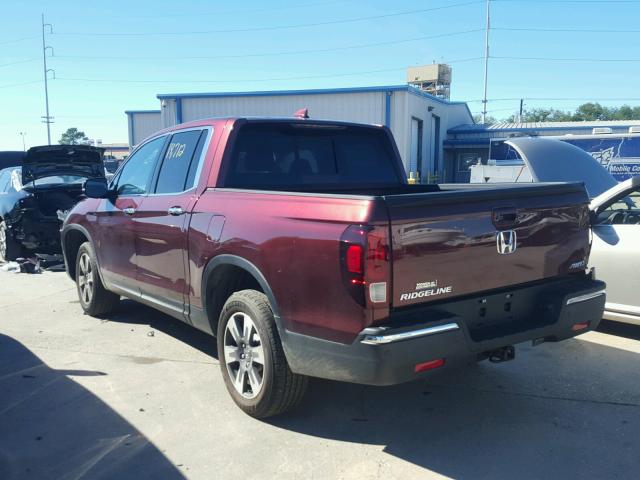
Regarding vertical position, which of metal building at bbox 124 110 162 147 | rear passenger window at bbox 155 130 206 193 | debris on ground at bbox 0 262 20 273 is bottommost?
debris on ground at bbox 0 262 20 273

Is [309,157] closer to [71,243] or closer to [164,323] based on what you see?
[164,323]

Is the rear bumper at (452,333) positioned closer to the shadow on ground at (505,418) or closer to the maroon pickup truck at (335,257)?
the maroon pickup truck at (335,257)

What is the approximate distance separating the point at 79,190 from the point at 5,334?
4.55m

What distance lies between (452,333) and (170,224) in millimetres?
2466

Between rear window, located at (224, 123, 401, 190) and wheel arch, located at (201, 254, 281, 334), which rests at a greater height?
rear window, located at (224, 123, 401, 190)

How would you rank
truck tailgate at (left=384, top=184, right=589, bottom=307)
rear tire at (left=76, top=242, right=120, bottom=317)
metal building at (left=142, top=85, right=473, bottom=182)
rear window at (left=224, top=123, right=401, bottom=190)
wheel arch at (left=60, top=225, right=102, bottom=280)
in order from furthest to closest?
1. metal building at (left=142, top=85, right=473, bottom=182)
2. wheel arch at (left=60, top=225, right=102, bottom=280)
3. rear tire at (left=76, top=242, right=120, bottom=317)
4. rear window at (left=224, top=123, right=401, bottom=190)
5. truck tailgate at (left=384, top=184, right=589, bottom=307)

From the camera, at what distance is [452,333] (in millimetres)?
3070

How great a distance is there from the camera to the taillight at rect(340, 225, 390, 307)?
9.53 ft

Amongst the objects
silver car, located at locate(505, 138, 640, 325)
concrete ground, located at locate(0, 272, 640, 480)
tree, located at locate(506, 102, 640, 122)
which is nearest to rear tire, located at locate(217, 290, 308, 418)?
concrete ground, located at locate(0, 272, 640, 480)


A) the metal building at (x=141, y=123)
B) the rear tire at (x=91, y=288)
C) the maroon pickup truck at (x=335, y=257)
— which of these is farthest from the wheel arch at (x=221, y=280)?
the metal building at (x=141, y=123)

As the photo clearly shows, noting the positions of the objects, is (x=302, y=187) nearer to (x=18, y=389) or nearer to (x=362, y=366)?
(x=362, y=366)

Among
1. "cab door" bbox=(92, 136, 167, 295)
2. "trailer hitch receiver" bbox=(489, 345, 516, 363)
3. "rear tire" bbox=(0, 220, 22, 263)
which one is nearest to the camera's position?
"trailer hitch receiver" bbox=(489, 345, 516, 363)

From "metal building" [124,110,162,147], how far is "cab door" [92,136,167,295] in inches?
998

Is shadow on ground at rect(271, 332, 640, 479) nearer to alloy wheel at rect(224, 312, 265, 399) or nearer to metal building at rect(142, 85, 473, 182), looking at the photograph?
alloy wheel at rect(224, 312, 265, 399)
